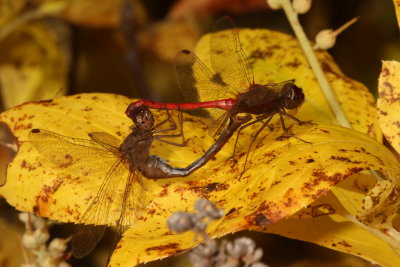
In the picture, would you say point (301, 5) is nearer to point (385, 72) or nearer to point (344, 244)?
point (385, 72)

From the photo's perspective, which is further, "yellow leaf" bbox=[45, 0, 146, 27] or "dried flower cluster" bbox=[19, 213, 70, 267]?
"yellow leaf" bbox=[45, 0, 146, 27]

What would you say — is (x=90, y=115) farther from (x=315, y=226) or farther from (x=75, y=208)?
(x=315, y=226)

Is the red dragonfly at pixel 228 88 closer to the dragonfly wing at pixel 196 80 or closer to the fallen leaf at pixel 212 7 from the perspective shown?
the dragonfly wing at pixel 196 80

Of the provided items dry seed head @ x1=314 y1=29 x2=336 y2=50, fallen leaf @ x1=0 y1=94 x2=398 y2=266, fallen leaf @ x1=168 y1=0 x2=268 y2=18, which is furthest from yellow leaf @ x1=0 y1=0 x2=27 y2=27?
dry seed head @ x1=314 y1=29 x2=336 y2=50

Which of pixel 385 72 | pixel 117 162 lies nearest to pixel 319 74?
pixel 385 72

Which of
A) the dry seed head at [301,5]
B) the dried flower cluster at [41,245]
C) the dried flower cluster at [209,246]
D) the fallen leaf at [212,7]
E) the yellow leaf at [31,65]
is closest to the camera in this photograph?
the dried flower cluster at [209,246]

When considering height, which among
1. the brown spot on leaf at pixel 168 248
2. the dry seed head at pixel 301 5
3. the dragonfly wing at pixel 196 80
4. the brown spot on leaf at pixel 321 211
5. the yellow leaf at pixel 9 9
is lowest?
the brown spot on leaf at pixel 168 248

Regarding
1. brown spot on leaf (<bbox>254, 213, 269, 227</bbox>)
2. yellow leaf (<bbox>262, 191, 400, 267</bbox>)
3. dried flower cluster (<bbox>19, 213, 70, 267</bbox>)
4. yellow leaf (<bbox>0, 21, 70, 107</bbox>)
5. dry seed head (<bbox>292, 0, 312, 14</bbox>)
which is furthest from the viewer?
yellow leaf (<bbox>0, 21, 70, 107</bbox>)

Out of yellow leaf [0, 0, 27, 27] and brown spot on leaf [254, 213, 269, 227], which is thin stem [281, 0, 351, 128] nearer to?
brown spot on leaf [254, 213, 269, 227]

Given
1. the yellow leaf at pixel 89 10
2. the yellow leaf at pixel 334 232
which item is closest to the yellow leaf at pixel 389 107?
the yellow leaf at pixel 334 232
